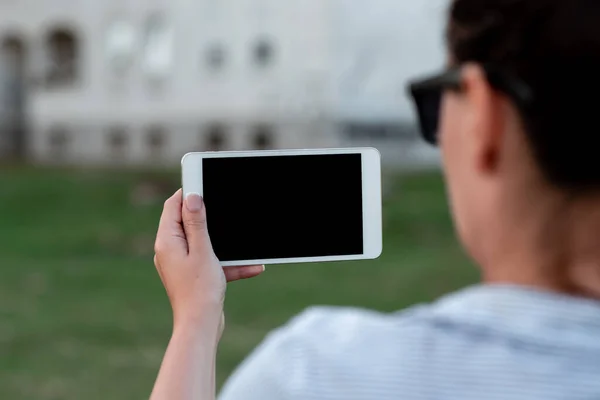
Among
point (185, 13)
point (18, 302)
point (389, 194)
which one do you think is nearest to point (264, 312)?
point (18, 302)

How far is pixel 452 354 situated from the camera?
34.5 inches

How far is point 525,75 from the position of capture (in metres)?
0.82

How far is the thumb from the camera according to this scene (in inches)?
38.4

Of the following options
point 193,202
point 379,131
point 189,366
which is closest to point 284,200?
point 193,202

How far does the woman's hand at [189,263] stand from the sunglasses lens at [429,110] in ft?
0.86

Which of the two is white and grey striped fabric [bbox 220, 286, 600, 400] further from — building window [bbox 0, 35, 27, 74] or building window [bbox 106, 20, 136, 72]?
building window [bbox 0, 35, 27, 74]

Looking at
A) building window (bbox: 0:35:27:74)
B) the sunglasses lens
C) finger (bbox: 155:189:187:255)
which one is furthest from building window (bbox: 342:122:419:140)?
finger (bbox: 155:189:187:255)

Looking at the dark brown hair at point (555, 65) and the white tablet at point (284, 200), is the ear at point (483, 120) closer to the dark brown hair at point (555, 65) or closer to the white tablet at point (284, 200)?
the dark brown hair at point (555, 65)

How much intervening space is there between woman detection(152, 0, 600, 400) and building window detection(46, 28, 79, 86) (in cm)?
2387

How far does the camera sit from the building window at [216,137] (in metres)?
22.9

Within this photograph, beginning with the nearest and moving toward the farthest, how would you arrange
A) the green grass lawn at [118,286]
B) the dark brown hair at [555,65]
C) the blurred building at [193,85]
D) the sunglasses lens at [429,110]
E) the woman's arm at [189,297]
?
the dark brown hair at [555,65], the woman's arm at [189,297], the sunglasses lens at [429,110], the green grass lawn at [118,286], the blurred building at [193,85]

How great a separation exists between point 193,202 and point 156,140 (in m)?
22.9

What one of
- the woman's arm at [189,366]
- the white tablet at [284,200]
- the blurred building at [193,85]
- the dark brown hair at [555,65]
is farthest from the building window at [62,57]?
the dark brown hair at [555,65]

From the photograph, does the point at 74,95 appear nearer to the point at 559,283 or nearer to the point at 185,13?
the point at 185,13
